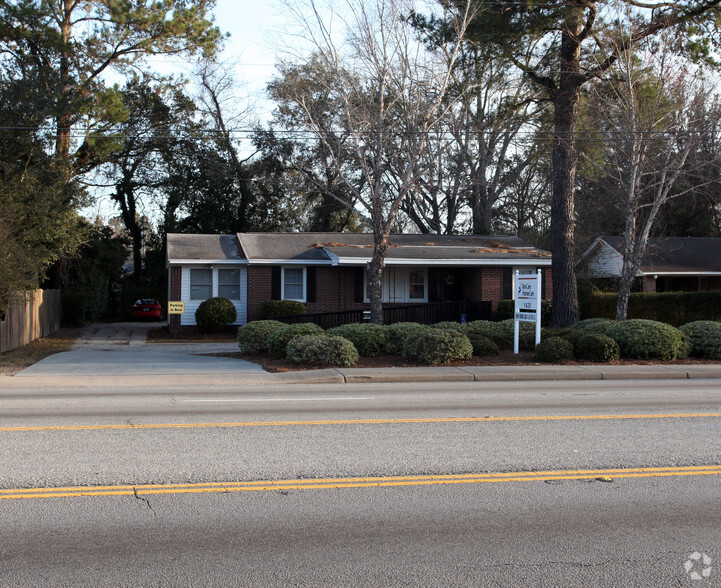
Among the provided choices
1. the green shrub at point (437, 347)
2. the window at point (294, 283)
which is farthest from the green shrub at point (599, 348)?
the window at point (294, 283)

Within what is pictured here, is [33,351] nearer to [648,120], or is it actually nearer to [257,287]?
[257,287]

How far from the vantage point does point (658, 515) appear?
552 centimetres

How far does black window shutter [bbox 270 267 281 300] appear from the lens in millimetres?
28031

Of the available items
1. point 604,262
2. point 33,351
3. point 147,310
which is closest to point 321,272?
point 33,351

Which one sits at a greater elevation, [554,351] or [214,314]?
[214,314]

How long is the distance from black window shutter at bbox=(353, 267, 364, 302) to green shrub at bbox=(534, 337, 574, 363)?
11727 millimetres

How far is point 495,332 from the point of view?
62.9 ft

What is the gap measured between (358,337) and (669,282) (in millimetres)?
28270

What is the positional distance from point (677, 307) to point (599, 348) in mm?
14206

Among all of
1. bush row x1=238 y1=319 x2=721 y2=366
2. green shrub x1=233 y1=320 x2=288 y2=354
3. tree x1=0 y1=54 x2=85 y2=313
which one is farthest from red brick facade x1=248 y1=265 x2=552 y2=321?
bush row x1=238 y1=319 x2=721 y2=366

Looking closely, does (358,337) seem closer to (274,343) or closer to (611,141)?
(274,343)

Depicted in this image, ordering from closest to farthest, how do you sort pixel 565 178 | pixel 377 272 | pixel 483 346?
pixel 483 346 < pixel 377 272 < pixel 565 178

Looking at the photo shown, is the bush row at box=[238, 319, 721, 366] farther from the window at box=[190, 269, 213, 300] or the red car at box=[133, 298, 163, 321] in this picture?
the red car at box=[133, 298, 163, 321]

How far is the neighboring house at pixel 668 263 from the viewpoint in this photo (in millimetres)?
36031
